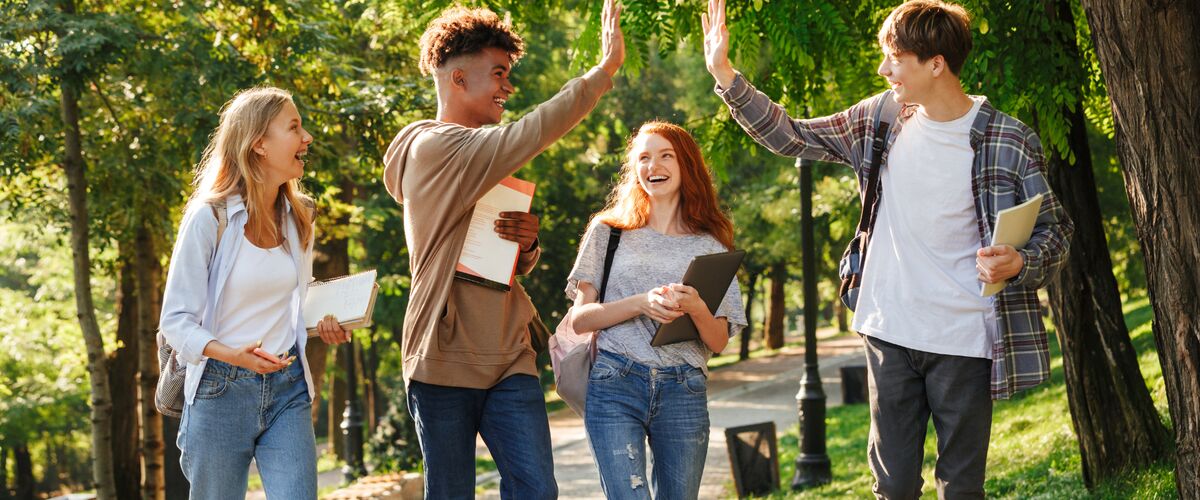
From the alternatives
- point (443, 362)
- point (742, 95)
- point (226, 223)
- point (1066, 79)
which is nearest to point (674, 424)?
point (443, 362)

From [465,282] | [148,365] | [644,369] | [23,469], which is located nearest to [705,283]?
[644,369]

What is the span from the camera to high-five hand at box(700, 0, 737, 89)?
4160 mm

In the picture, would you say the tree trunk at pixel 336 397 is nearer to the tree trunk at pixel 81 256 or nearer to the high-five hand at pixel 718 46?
the tree trunk at pixel 81 256

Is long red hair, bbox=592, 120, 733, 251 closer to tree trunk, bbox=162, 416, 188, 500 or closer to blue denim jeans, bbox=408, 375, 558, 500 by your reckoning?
blue denim jeans, bbox=408, 375, 558, 500

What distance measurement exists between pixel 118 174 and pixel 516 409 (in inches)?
331

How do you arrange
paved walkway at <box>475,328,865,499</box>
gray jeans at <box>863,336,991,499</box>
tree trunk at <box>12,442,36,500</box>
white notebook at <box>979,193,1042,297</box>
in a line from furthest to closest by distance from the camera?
tree trunk at <box>12,442,36,500</box> → paved walkway at <box>475,328,865,499</box> → gray jeans at <box>863,336,991,499</box> → white notebook at <box>979,193,1042,297</box>

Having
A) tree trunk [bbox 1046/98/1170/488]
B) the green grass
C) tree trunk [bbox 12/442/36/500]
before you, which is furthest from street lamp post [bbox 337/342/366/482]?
tree trunk [bbox 12/442/36/500]

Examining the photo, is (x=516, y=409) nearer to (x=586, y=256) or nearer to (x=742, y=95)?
(x=586, y=256)

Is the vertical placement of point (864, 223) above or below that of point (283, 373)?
above

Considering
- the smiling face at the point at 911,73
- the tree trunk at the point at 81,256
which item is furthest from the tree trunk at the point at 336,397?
the smiling face at the point at 911,73

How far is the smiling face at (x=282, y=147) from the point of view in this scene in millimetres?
4059

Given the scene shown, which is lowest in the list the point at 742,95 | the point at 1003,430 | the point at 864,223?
the point at 1003,430

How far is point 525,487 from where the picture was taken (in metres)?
4.08

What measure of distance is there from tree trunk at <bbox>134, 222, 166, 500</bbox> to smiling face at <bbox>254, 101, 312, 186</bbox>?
9.36 metres
